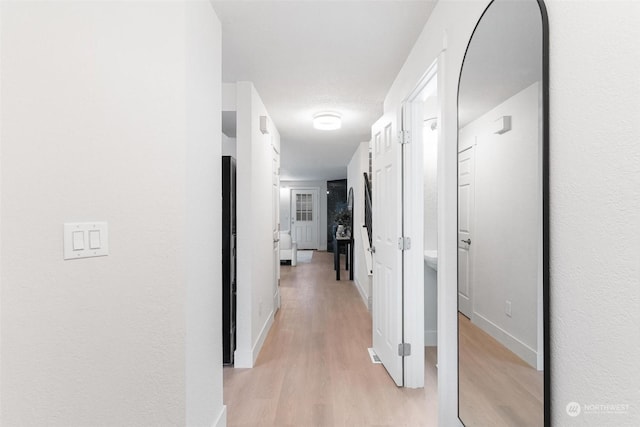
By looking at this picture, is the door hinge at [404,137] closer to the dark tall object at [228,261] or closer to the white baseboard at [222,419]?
the dark tall object at [228,261]

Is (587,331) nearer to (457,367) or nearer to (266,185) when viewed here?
(457,367)

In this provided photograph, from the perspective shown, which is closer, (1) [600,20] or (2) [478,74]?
(1) [600,20]

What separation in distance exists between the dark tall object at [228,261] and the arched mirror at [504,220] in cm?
191

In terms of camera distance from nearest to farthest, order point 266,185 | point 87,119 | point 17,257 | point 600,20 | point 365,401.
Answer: point 600,20 → point 17,257 → point 87,119 → point 365,401 → point 266,185

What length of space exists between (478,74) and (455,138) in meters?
0.32

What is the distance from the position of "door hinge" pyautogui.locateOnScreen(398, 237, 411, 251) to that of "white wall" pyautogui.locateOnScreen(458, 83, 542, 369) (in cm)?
103

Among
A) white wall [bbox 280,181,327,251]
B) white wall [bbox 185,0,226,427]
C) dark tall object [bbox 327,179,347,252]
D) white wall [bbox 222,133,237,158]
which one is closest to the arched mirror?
white wall [bbox 185,0,226,427]

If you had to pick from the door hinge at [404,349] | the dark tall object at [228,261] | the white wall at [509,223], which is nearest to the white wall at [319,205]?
the dark tall object at [228,261]

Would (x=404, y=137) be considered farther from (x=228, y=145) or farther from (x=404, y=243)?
(x=228, y=145)

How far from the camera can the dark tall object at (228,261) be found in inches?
109

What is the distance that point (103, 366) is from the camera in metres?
1.30

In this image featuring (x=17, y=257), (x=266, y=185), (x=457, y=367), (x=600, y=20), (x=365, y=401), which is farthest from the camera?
(x=266, y=185)

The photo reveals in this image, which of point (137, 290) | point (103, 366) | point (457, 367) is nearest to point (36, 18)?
point (137, 290)

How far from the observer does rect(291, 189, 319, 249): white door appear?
11406 millimetres
